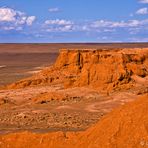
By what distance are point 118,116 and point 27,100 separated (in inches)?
677

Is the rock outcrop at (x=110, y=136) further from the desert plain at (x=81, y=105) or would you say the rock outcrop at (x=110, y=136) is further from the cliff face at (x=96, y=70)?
the cliff face at (x=96, y=70)

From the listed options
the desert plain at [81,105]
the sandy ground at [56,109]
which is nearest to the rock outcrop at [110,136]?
the desert plain at [81,105]

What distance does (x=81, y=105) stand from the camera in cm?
A: 2938

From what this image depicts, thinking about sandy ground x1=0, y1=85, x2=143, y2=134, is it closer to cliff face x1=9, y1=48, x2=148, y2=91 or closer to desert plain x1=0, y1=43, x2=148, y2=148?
desert plain x1=0, y1=43, x2=148, y2=148

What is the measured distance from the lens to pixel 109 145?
46.1 ft

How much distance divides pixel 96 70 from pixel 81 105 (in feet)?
16.1

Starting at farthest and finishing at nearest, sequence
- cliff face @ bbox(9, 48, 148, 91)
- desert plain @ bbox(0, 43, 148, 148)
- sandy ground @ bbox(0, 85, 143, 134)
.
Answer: cliff face @ bbox(9, 48, 148, 91), sandy ground @ bbox(0, 85, 143, 134), desert plain @ bbox(0, 43, 148, 148)

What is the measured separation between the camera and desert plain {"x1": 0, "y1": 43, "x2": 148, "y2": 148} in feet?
47.9

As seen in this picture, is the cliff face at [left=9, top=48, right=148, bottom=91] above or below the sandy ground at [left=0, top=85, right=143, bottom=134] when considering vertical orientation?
above

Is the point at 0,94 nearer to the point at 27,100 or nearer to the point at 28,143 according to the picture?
the point at 27,100

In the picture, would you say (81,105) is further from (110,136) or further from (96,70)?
(110,136)

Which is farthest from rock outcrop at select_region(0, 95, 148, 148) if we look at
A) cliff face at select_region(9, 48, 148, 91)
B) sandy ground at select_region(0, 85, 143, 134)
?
cliff face at select_region(9, 48, 148, 91)

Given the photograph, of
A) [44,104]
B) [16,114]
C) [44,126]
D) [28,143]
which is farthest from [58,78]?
[28,143]

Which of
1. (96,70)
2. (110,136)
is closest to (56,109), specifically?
(96,70)
